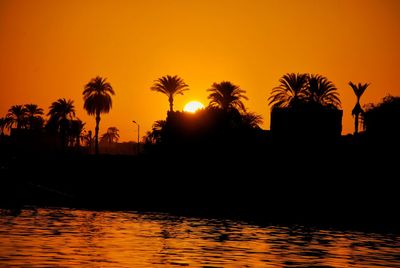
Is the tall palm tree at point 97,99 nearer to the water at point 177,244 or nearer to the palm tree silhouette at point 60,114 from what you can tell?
the palm tree silhouette at point 60,114

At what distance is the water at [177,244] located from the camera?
102 feet

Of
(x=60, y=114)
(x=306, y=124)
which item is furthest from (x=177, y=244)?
(x=60, y=114)

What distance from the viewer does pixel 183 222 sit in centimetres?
5653

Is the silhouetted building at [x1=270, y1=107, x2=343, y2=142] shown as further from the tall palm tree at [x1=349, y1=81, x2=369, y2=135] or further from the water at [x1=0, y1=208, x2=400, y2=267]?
the water at [x1=0, y1=208, x2=400, y2=267]

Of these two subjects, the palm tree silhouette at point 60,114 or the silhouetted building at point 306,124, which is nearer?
the silhouetted building at point 306,124

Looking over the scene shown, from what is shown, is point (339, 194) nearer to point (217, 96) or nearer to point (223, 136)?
point (223, 136)

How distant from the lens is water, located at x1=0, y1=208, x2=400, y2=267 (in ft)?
102

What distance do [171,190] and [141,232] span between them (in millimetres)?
45225

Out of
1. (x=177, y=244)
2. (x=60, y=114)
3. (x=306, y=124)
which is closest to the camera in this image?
(x=177, y=244)

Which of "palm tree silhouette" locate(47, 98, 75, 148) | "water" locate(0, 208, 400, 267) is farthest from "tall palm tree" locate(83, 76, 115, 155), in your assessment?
"water" locate(0, 208, 400, 267)

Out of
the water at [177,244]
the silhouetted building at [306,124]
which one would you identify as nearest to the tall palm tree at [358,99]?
the silhouetted building at [306,124]

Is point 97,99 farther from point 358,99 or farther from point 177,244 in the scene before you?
point 177,244

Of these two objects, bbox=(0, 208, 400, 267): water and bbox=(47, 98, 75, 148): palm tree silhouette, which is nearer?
bbox=(0, 208, 400, 267): water

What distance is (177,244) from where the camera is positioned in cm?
3888
